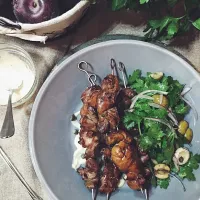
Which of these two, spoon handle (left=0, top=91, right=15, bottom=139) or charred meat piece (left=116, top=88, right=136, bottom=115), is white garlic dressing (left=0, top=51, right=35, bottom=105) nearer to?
spoon handle (left=0, top=91, right=15, bottom=139)

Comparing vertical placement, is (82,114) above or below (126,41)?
below

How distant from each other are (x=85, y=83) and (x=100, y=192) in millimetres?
265

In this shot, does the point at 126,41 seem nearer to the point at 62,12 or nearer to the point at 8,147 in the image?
the point at 62,12

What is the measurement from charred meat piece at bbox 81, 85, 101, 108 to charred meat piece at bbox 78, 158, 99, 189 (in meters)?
0.13

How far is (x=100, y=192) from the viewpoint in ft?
4.04

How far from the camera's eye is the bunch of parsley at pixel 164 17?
113cm

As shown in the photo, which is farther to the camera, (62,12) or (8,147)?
(8,147)

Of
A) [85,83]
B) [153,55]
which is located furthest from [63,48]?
[153,55]

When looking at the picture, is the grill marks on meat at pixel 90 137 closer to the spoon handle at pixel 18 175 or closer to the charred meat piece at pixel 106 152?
the charred meat piece at pixel 106 152

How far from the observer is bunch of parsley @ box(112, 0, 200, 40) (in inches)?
44.6

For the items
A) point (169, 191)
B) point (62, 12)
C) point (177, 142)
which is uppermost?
point (62, 12)

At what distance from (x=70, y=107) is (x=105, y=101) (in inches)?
5.5

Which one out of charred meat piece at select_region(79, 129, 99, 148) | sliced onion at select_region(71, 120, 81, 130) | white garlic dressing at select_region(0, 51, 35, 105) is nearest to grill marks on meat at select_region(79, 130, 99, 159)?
charred meat piece at select_region(79, 129, 99, 148)

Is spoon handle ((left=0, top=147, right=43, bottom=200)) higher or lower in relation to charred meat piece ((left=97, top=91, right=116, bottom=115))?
lower
